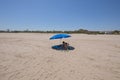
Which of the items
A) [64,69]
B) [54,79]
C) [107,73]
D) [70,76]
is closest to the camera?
[54,79]

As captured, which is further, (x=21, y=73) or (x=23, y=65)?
(x=23, y=65)

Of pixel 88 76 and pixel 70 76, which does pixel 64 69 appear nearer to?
pixel 70 76

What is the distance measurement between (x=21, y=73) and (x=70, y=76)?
8.14 feet

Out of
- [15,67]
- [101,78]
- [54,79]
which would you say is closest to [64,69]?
[54,79]

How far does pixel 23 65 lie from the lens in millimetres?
7430

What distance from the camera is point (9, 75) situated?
5.96 m

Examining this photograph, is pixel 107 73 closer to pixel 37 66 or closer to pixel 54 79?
pixel 54 79

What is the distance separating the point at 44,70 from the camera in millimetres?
6789

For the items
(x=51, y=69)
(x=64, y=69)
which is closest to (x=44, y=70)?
(x=51, y=69)

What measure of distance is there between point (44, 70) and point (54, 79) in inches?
48.3

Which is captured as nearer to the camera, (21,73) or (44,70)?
(21,73)

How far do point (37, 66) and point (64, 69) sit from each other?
165cm

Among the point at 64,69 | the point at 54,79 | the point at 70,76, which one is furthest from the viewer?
the point at 64,69

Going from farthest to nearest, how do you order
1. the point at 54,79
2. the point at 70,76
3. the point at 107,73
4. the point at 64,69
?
the point at 64,69 < the point at 107,73 < the point at 70,76 < the point at 54,79
